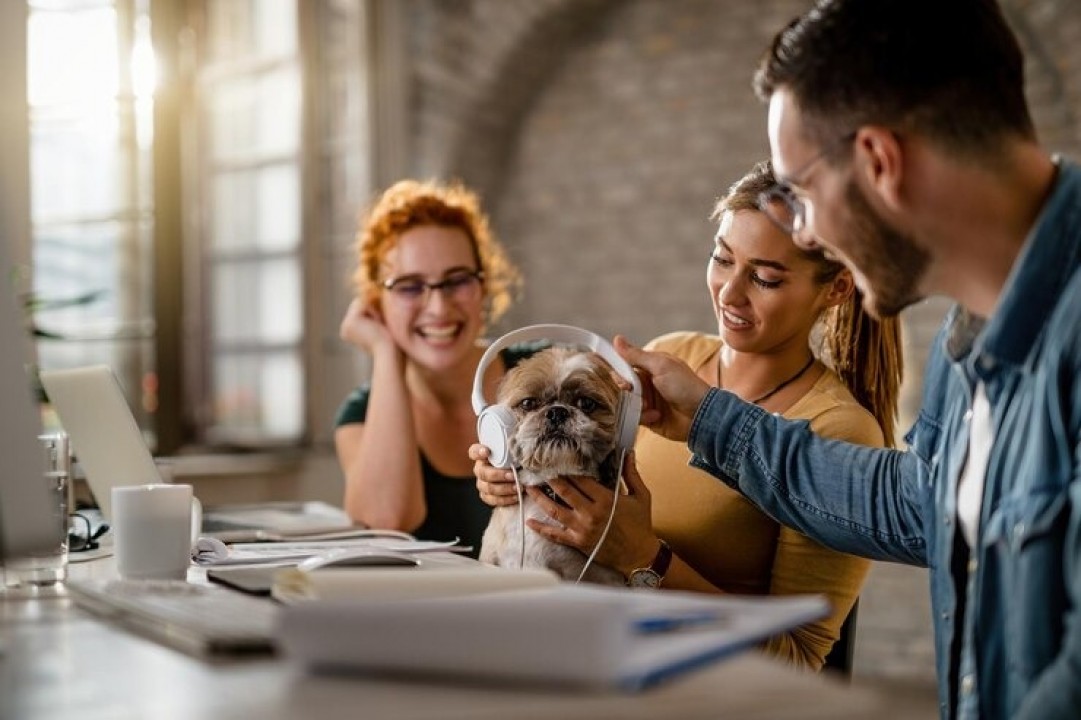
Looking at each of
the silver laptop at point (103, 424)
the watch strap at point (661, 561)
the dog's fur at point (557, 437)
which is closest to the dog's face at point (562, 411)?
the dog's fur at point (557, 437)

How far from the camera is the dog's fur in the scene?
57.8 inches

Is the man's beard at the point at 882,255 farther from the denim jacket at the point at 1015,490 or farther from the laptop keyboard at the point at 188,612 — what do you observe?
the laptop keyboard at the point at 188,612

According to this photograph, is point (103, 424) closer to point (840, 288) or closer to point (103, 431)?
point (103, 431)

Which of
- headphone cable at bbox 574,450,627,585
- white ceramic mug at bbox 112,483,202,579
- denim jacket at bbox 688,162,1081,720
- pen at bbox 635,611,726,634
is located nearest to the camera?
pen at bbox 635,611,726,634

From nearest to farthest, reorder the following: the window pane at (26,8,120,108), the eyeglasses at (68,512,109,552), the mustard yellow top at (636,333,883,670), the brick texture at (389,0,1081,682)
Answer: the mustard yellow top at (636,333,883,670)
the eyeglasses at (68,512,109,552)
the window pane at (26,8,120,108)
the brick texture at (389,0,1081,682)

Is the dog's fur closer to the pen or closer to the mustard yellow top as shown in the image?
the mustard yellow top

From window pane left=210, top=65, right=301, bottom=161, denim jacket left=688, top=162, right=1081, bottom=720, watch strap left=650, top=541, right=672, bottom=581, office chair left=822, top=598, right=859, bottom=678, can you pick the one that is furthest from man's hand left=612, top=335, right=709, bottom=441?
window pane left=210, top=65, right=301, bottom=161

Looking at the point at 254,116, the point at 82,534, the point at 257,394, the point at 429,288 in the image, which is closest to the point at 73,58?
the point at 254,116

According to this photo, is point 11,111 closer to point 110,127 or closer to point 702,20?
point 110,127

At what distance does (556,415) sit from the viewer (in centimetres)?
148

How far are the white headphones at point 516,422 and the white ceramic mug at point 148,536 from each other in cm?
40

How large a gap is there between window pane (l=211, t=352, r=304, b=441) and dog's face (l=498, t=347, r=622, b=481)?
8.75ft

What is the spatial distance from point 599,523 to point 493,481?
161 mm

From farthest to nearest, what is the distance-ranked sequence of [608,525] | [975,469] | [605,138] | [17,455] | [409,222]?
[605,138]
[409,222]
[608,525]
[975,469]
[17,455]
